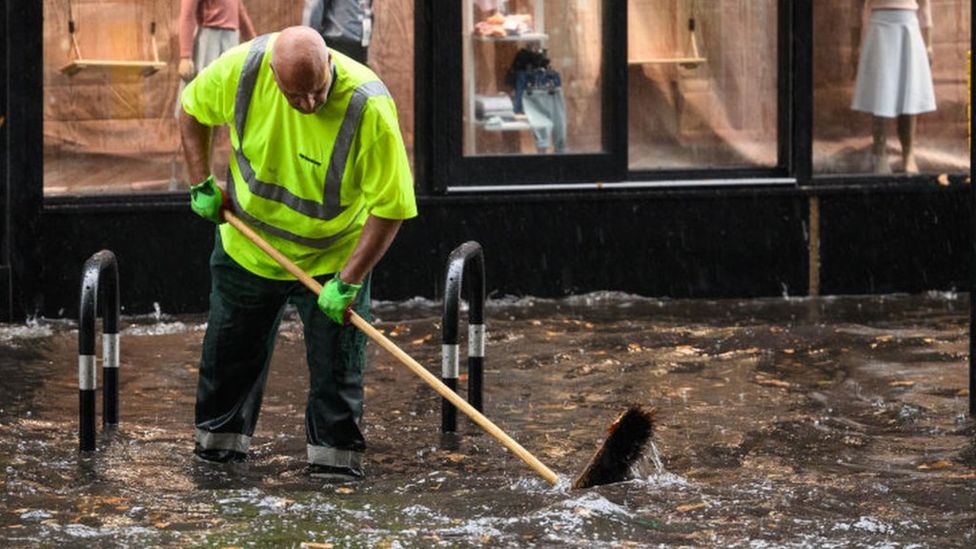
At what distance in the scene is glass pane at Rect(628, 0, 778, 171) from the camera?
14031mm

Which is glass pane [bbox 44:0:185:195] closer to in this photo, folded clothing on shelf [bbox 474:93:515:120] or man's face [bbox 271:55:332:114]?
folded clothing on shelf [bbox 474:93:515:120]

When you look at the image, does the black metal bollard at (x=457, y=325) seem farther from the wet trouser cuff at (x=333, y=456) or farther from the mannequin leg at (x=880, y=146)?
the mannequin leg at (x=880, y=146)

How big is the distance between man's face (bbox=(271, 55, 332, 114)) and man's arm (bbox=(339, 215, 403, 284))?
1.50ft

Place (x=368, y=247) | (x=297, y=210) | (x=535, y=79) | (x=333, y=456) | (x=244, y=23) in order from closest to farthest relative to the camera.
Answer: (x=368, y=247) → (x=297, y=210) → (x=333, y=456) → (x=244, y=23) → (x=535, y=79)

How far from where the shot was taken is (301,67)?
7660mm

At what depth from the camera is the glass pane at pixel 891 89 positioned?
562 inches

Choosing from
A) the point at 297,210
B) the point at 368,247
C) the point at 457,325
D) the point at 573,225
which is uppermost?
the point at 297,210

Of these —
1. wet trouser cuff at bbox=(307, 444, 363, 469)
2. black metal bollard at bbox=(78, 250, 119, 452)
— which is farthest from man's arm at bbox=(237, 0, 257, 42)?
wet trouser cuff at bbox=(307, 444, 363, 469)

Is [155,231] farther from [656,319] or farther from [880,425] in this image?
[880,425]

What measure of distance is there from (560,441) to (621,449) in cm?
123

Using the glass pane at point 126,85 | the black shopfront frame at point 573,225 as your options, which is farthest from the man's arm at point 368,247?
the glass pane at point 126,85

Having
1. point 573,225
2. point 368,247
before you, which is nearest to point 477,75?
point 573,225

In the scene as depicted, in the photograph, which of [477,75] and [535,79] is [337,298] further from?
[535,79]

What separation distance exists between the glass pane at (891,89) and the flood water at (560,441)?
4.55 feet
